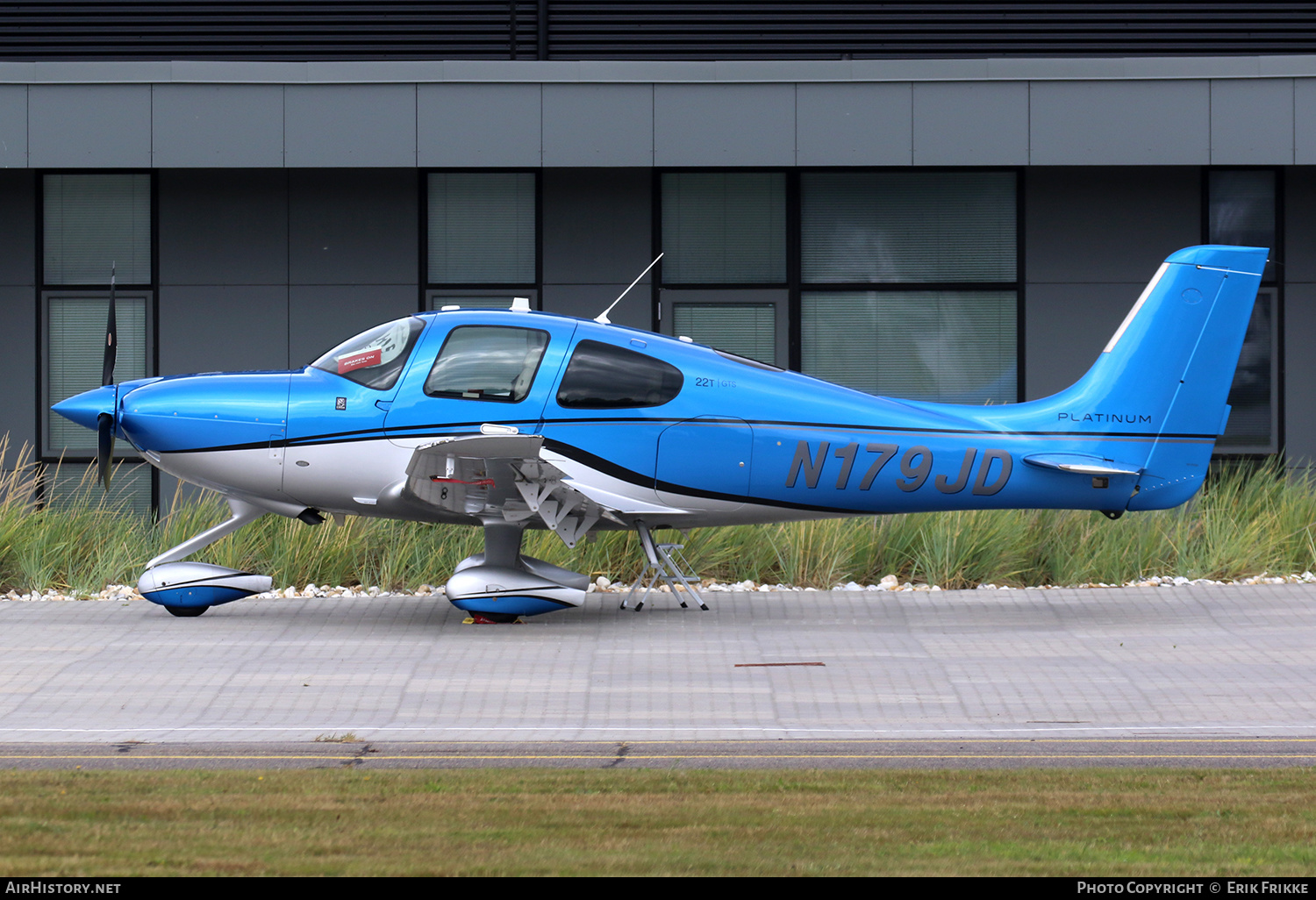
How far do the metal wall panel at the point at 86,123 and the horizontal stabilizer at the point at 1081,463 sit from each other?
33.6 feet

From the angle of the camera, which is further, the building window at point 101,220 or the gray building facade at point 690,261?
the building window at point 101,220

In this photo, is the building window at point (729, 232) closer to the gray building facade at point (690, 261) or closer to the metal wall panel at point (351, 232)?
the gray building facade at point (690, 261)

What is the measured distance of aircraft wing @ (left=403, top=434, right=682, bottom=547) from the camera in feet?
33.1

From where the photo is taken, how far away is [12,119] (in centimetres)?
1545

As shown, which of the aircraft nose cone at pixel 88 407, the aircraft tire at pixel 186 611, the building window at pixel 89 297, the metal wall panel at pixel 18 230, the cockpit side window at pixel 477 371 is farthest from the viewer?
the metal wall panel at pixel 18 230

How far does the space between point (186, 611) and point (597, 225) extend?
7469mm

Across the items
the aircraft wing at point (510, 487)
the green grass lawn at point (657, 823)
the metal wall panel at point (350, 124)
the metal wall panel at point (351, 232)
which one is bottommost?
the green grass lawn at point (657, 823)

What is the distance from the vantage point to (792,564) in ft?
43.4

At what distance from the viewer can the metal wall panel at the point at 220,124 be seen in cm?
1545

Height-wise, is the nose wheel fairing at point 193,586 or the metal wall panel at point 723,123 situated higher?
the metal wall panel at point 723,123

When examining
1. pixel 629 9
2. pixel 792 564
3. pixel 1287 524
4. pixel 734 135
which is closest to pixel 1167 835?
pixel 792 564

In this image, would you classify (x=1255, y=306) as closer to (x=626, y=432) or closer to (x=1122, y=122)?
(x=1122, y=122)

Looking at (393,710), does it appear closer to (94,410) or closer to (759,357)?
(94,410)

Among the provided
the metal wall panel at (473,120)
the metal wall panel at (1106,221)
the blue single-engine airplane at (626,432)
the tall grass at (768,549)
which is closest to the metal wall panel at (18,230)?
the tall grass at (768,549)
